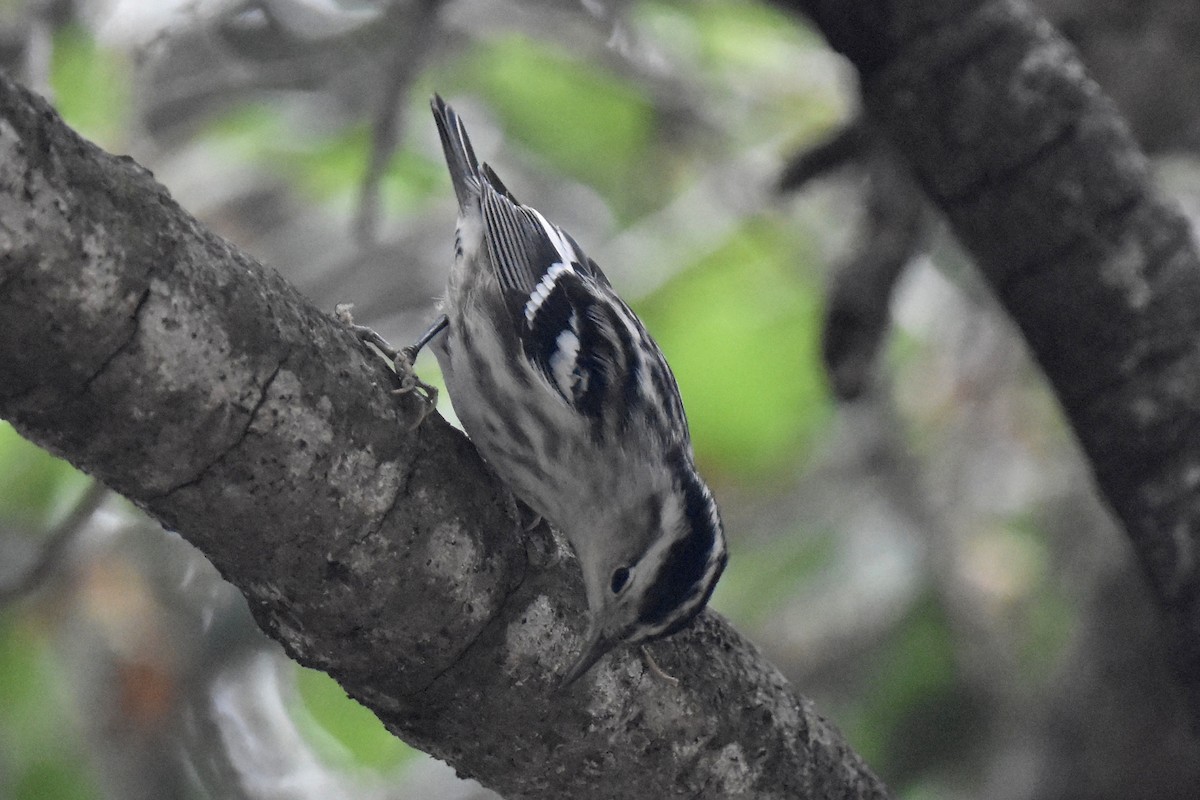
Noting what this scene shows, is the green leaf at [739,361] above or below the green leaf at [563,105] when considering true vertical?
below

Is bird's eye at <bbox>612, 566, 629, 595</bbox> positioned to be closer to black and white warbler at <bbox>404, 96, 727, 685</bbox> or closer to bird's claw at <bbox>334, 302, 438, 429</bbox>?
black and white warbler at <bbox>404, 96, 727, 685</bbox>

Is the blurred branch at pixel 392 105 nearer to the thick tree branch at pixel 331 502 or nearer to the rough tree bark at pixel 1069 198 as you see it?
the rough tree bark at pixel 1069 198

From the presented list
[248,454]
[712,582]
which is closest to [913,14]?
[712,582]

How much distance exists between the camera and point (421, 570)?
2.18 m

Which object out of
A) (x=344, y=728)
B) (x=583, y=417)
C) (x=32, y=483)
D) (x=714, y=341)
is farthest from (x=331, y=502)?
(x=714, y=341)

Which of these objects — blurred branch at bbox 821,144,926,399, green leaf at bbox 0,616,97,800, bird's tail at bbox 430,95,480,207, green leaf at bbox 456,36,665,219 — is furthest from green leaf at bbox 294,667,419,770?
green leaf at bbox 456,36,665,219

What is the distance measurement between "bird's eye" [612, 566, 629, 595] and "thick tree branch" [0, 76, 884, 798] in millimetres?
198

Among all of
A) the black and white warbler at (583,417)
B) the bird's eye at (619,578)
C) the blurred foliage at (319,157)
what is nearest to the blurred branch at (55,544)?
the black and white warbler at (583,417)

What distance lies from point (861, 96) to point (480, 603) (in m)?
1.79

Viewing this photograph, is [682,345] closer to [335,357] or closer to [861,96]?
[861,96]

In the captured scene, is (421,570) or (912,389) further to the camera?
(912,389)

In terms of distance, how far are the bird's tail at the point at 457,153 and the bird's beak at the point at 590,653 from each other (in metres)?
1.86

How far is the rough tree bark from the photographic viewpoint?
3.26 meters

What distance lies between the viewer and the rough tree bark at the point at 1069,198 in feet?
10.7
